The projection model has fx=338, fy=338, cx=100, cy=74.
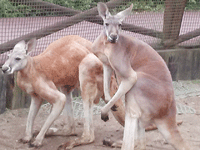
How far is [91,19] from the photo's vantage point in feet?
20.5

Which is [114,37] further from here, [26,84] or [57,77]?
[26,84]

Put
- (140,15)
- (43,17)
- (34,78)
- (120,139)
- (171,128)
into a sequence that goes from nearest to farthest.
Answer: (171,128)
(34,78)
(120,139)
(43,17)
(140,15)

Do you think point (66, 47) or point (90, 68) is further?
point (66, 47)

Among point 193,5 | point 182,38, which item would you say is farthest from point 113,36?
point 193,5

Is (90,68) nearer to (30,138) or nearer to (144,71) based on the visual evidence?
(144,71)

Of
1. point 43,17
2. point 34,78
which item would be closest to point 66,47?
point 34,78

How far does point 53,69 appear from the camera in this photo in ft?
14.4

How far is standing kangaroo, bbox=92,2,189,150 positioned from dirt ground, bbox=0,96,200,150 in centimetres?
86

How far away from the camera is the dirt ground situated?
4395 mm

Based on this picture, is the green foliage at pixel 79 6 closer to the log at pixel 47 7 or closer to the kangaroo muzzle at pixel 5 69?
the log at pixel 47 7

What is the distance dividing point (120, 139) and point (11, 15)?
3.17m

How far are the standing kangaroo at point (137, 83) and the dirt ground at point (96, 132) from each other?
86cm

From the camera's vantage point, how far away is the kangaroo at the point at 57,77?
421cm

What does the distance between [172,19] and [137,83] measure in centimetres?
384
